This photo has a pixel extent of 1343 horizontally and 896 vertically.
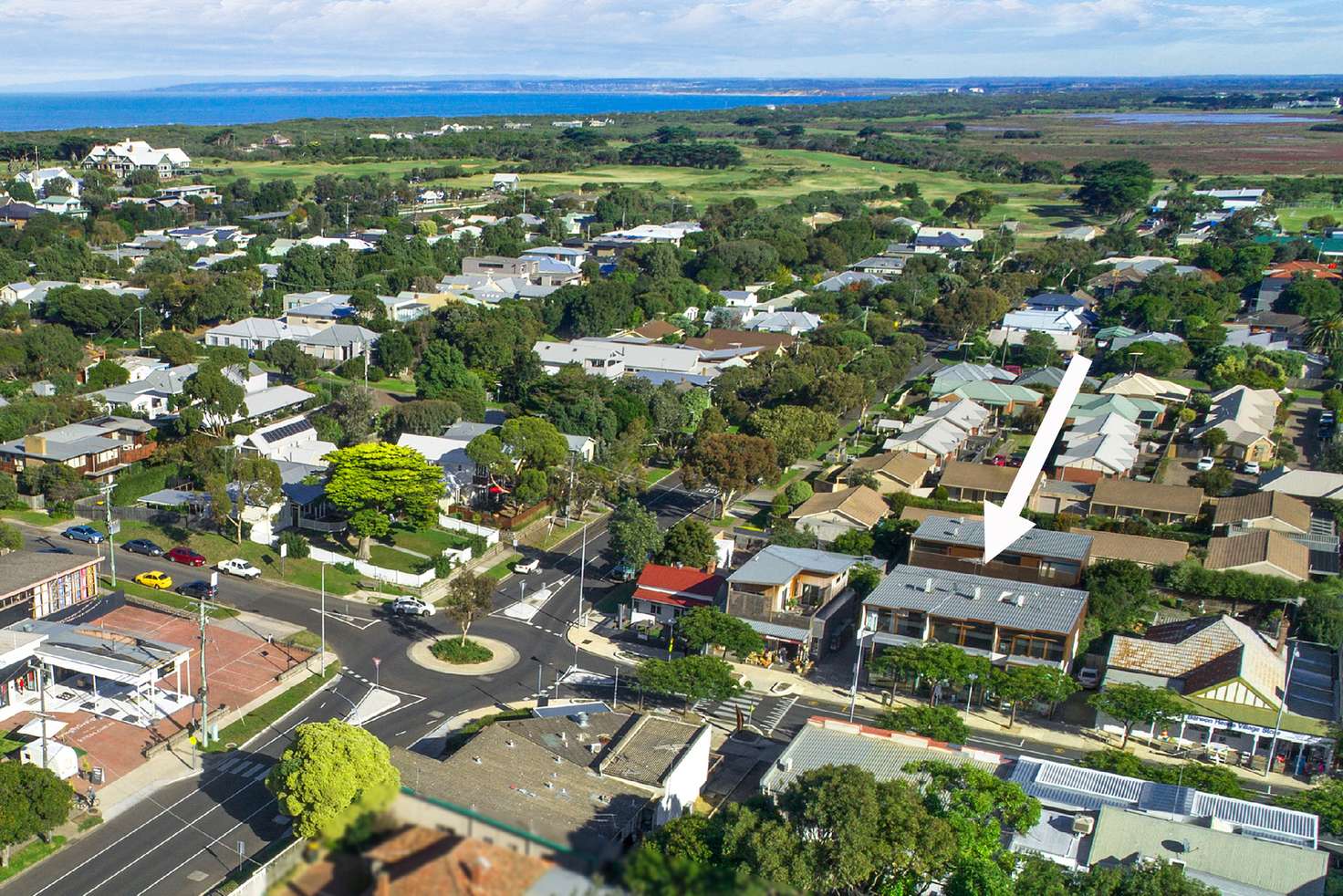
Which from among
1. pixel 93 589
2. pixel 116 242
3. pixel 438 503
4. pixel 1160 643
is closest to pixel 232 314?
pixel 116 242

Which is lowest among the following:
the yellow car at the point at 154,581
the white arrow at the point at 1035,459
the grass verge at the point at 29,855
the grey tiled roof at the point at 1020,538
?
the yellow car at the point at 154,581

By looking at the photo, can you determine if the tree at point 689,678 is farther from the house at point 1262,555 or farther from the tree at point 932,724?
the house at point 1262,555

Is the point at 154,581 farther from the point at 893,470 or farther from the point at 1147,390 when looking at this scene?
the point at 1147,390

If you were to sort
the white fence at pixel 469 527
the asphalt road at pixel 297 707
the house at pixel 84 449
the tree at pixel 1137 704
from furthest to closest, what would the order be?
1. the house at pixel 84 449
2. the white fence at pixel 469 527
3. the tree at pixel 1137 704
4. the asphalt road at pixel 297 707

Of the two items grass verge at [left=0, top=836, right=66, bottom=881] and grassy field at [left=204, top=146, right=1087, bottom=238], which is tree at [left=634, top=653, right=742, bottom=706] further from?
grassy field at [left=204, top=146, right=1087, bottom=238]

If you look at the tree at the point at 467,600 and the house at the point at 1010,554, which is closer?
the tree at the point at 467,600

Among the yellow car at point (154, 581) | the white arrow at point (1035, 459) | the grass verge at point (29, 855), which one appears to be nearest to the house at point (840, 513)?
the yellow car at point (154, 581)

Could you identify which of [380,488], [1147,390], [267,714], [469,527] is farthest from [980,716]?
[1147,390]

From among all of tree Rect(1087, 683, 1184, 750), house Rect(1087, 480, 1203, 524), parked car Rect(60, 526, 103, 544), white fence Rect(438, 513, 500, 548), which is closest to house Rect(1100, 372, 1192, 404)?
house Rect(1087, 480, 1203, 524)
